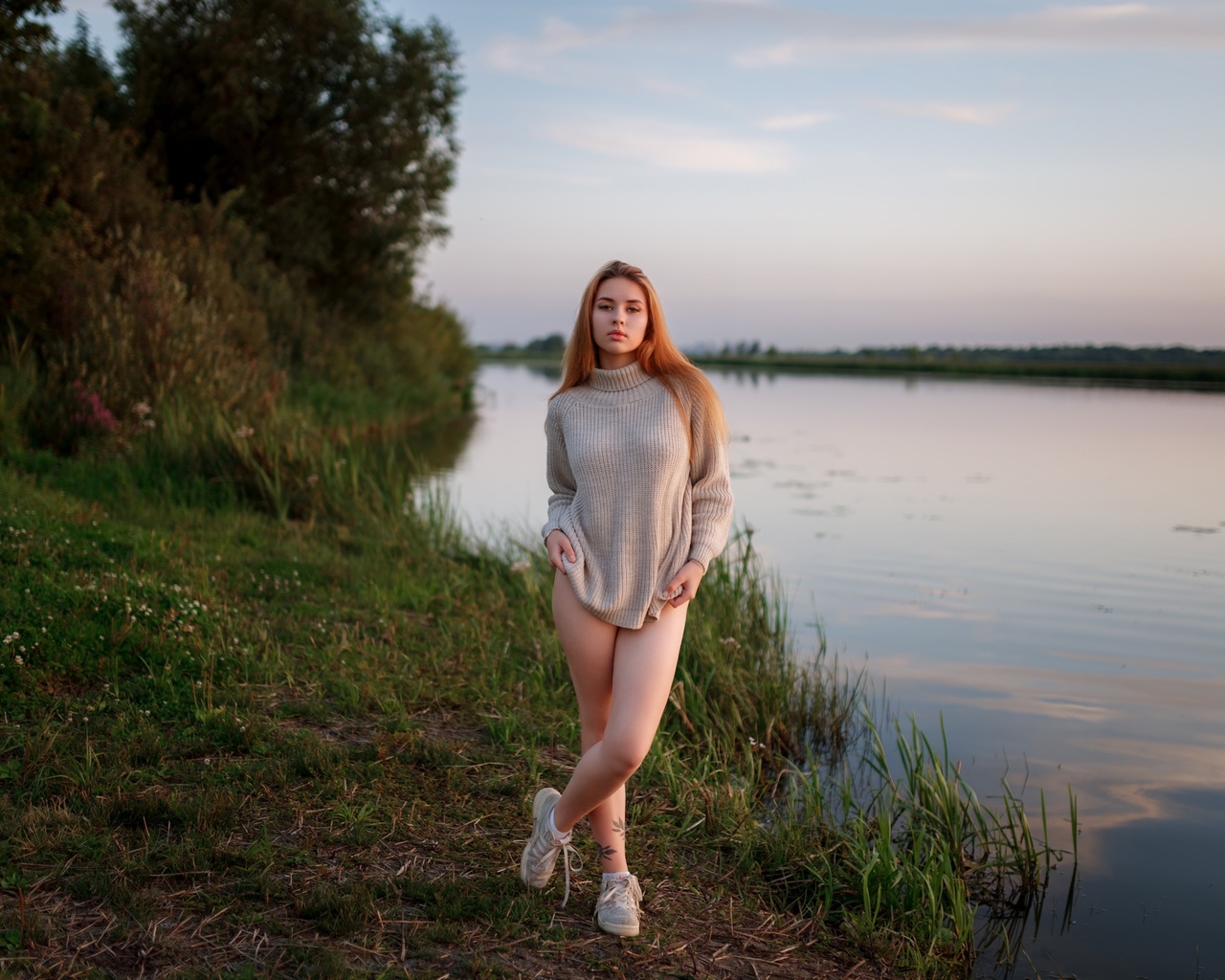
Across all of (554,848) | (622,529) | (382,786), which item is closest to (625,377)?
(622,529)

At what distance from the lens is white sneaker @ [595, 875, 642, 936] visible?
336 cm

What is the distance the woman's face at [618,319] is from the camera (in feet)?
11.0

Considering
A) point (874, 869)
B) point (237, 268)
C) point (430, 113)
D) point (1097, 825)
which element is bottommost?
point (1097, 825)

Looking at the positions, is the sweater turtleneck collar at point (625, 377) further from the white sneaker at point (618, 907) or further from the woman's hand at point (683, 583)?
A: the white sneaker at point (618, 907)

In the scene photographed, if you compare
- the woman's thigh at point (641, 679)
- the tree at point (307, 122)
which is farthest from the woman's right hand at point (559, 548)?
the tree at point (307, 122)

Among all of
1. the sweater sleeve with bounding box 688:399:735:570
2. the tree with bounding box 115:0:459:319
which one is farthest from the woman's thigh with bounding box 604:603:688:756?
the tree with bounding box 115:0:459:319

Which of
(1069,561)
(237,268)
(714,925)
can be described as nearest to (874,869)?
(714,925)

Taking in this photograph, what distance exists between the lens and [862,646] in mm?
8336

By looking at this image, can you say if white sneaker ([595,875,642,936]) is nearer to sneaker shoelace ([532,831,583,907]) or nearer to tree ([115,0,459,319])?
sneaker shoelace ([532,831,583,907])

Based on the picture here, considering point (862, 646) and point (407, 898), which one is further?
point (862, 646)

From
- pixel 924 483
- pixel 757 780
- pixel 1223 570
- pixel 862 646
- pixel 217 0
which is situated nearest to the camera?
pixel 757 780

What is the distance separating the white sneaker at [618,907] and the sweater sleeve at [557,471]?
119cm

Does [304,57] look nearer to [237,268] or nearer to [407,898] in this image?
[237,268]

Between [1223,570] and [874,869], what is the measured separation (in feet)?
30.4
